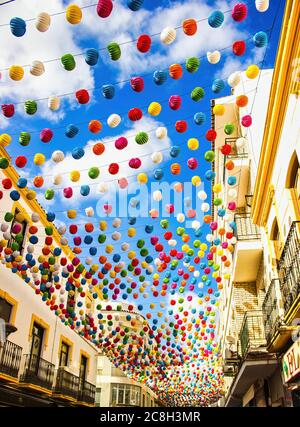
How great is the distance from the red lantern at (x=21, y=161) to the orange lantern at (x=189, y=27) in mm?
3815

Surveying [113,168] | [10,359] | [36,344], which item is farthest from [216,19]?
[36,344]

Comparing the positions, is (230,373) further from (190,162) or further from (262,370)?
(190,162)

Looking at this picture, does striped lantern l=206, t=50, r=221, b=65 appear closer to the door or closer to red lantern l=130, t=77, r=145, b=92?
red lantern l=130, t=77, r=145, b=92

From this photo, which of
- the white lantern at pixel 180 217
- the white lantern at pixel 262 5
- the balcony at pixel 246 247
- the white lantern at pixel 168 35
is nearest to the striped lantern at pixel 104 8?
the white lantern at pixel 168 35

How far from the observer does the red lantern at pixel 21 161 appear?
717 centimetres

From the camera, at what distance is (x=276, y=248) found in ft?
32.9

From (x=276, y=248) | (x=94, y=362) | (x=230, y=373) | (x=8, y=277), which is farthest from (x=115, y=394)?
(x=276, y=248)

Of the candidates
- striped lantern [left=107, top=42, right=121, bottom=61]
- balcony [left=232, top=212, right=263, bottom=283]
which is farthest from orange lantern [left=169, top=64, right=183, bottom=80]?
balcony [left=232, top=212, right=263, bottom=283]

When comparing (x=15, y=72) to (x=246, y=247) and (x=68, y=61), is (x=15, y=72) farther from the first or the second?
(x=246, y=247)

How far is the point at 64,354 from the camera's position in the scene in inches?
640

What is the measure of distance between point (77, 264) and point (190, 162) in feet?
16.0

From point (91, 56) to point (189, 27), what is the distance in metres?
1.49

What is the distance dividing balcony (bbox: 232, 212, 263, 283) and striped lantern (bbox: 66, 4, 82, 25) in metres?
8.61
